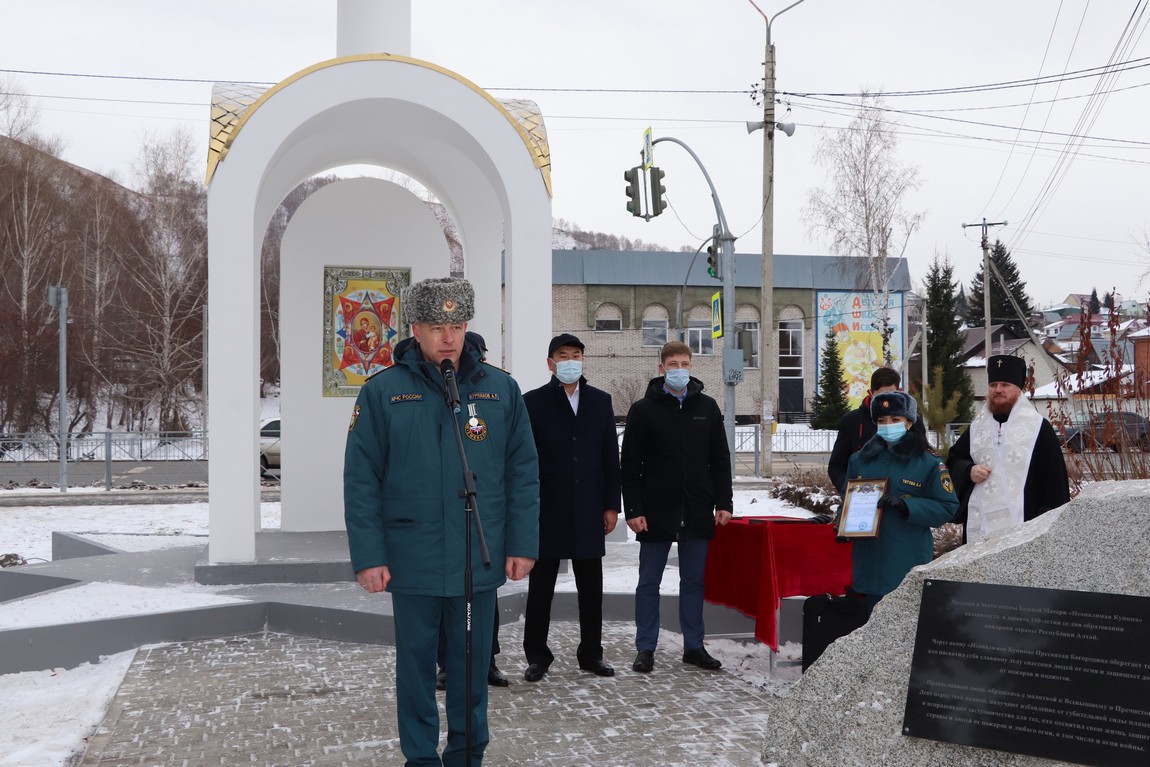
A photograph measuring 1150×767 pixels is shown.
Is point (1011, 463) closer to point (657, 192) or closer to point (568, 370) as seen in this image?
point (568, 370)

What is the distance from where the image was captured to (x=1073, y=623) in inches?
138

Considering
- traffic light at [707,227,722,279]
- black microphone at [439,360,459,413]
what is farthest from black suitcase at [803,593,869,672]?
traffic light at [707,227,722,279]

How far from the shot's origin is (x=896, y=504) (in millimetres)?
4973

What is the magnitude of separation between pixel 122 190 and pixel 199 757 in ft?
138

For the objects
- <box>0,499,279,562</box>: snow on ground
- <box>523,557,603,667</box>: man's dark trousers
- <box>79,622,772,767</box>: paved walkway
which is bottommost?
<box>0,499,279,562</box>: snow on ground

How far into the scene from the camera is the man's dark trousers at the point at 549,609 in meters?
5.87

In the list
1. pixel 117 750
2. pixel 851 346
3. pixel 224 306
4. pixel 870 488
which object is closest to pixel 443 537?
pixel 117 750

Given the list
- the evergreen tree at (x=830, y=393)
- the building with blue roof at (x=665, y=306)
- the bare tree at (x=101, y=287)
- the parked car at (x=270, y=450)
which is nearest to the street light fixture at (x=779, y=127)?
the parked car at (x=270, y=450)

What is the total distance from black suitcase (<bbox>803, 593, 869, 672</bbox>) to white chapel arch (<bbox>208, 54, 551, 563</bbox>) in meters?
3.71

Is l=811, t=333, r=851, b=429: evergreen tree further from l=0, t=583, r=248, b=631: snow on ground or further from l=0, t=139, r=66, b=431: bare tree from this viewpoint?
l=0, t=583, r=248, b=631: snow on ground

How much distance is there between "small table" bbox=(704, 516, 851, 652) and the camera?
5.86 m

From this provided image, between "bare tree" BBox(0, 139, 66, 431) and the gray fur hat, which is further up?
"bare tree" BBox(0, 139, 66, 431)

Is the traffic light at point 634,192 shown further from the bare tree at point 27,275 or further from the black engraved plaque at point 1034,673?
the bare tree at point 27,275

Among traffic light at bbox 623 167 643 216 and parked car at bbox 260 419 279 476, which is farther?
parked car at bbox 260 419 279 476
